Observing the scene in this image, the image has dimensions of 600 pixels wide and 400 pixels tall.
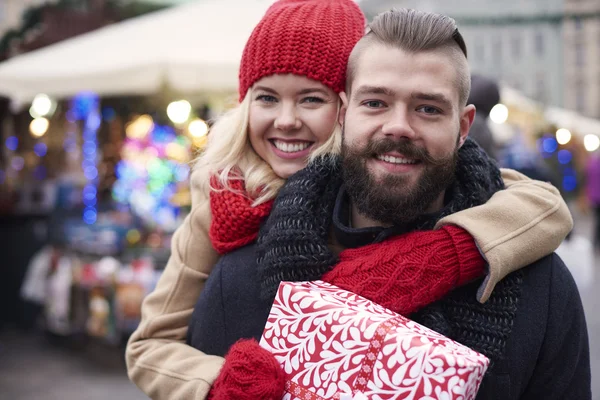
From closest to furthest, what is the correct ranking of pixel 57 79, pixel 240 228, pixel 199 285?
pixel 240 228 < pixel 199 285 < pixel 57 79

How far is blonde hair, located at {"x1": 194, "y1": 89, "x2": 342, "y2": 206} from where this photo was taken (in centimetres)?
216

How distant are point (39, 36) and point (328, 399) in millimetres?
8244

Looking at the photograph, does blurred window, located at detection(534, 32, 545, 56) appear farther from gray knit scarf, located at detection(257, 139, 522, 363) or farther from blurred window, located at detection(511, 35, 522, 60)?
gray knit scarf, located at detection(257, 139, 522, 363)

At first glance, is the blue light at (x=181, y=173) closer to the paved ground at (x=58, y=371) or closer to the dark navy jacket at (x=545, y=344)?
the paved ground at (x=58, y=371)

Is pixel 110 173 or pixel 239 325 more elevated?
pixel 239 325

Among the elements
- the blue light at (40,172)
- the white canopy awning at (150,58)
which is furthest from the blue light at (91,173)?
the white canopy awning at (150,58)

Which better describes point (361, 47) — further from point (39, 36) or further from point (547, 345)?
point (39, 36)

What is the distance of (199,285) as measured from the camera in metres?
2.26

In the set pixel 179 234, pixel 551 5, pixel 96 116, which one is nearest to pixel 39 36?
pixel 96 116

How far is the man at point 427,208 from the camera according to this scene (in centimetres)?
172

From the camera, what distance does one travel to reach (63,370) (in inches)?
243

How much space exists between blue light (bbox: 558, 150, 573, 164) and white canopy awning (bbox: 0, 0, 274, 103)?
15.1 meters

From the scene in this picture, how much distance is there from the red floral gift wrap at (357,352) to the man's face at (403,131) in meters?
0.30

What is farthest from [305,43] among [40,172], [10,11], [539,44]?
A: [539,44]
